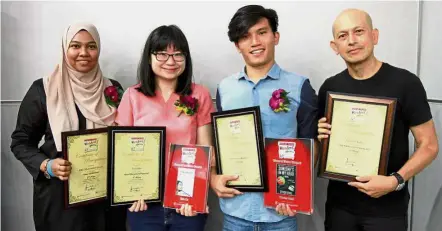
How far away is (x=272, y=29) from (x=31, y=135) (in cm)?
133

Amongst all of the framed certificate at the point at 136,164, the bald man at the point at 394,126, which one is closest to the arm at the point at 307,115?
the bald man at the point at 394,126

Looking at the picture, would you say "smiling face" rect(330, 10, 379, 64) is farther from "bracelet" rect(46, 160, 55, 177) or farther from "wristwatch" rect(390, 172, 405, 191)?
"bracelet" rect(46, 160, 55, 177)

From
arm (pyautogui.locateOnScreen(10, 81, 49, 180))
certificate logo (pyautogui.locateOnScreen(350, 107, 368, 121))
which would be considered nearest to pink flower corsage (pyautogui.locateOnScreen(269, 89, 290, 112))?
A: certificate logo (pyautogui.locateOnScreen(350, 107, 368, 121))

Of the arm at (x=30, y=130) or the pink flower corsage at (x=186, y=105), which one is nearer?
the pink flower corsage at (x=186, y=105)

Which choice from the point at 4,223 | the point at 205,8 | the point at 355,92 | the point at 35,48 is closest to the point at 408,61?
the point at 355,92

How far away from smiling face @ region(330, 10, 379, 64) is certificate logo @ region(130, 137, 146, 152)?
991 millimetres

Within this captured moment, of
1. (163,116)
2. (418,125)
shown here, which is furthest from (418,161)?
(163,116)

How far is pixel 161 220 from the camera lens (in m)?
1.73

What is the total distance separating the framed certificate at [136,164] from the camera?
5.45 ft

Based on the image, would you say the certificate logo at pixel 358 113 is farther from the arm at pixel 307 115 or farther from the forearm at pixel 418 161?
the forearm at pixel 418 161

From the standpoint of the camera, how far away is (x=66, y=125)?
71.9 inches

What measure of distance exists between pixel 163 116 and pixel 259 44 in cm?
55

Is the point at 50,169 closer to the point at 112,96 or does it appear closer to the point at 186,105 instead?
the point at 112,96

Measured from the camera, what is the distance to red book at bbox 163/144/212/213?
163 centimetres
